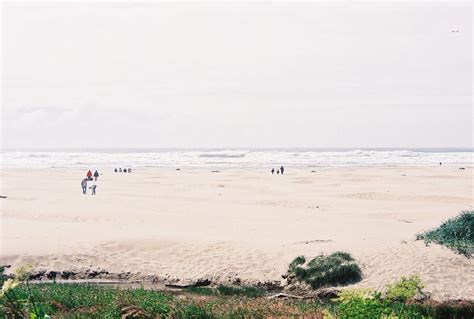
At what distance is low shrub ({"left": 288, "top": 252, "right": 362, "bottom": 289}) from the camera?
19.0 meters

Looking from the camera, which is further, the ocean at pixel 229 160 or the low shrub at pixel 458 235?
the ocean at pixel 229 160

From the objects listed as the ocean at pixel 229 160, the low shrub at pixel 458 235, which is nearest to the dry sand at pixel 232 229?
the low shrub at pixel 458 235

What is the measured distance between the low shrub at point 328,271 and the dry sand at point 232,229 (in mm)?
470

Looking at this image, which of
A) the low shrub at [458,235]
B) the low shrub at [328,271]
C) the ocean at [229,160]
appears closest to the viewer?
the low shrub at [328,271]

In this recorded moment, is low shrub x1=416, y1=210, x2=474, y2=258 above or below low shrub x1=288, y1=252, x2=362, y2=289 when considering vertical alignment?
above

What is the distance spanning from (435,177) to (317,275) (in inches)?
1945

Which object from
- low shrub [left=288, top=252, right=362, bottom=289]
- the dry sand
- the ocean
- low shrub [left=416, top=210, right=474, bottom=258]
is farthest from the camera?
the ocean

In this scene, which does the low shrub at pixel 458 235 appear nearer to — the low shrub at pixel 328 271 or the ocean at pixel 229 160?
the low shrub at pixel 328 271

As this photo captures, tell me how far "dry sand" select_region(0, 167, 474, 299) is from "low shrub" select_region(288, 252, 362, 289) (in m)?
0.47

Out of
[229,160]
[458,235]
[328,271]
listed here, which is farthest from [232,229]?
[229,160]

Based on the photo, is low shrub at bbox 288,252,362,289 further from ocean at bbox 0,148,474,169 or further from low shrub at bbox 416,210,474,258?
ocean at bbox 0,148,474,169

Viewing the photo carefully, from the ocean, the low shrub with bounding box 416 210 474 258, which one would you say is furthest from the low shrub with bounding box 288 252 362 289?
the ocean

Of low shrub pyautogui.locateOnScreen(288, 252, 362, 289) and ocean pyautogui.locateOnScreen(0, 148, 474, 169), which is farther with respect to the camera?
ocean pyautogui.locateOnScreen(0, 148, 474, 169)

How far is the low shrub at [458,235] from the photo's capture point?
20250 mm
